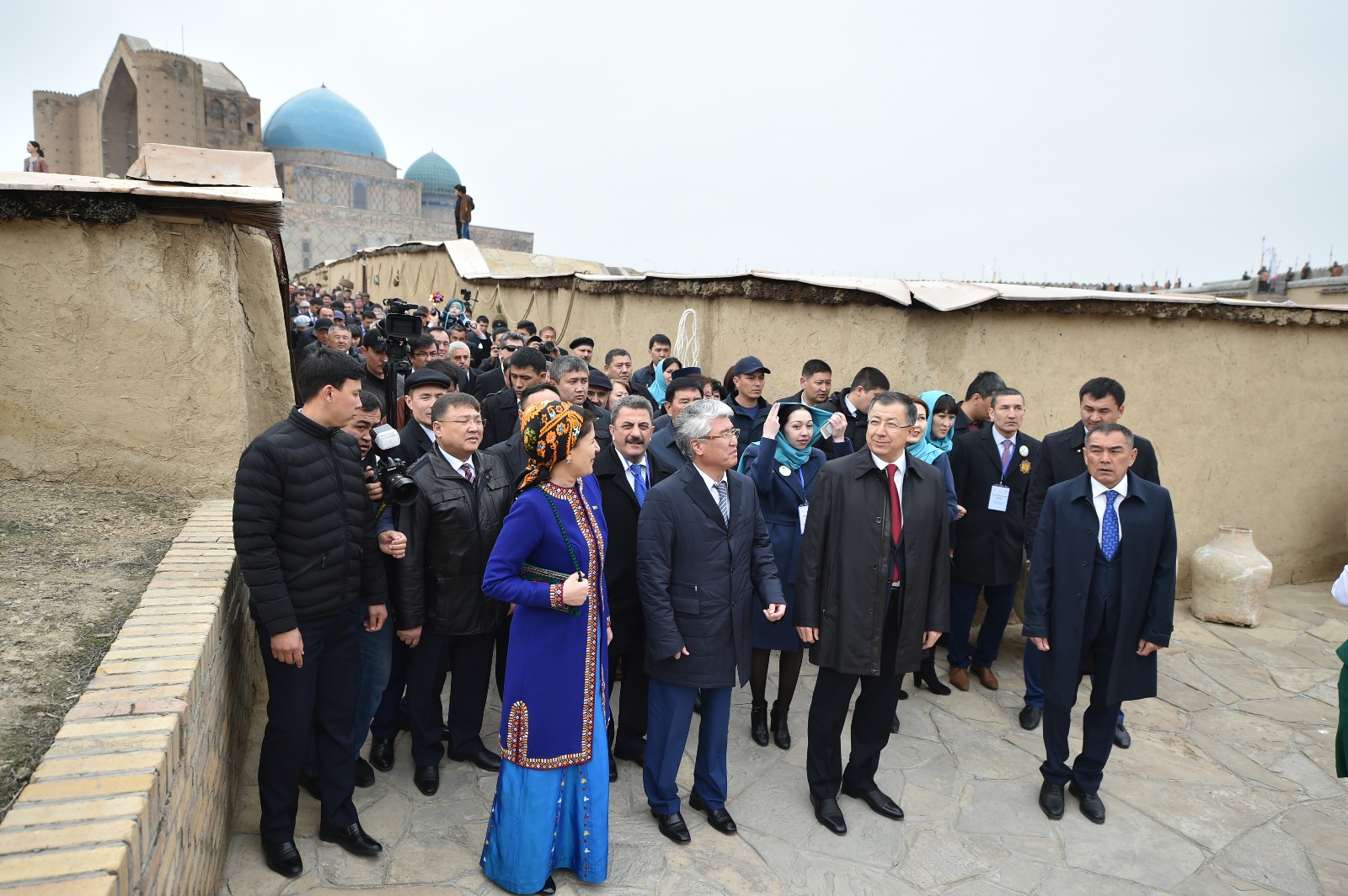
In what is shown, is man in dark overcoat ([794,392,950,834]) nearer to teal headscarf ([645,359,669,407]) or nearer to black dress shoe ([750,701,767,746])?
black dress shoe ([750,701,767,746])

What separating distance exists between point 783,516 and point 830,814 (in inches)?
56.7

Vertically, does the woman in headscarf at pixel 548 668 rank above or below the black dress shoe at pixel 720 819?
above

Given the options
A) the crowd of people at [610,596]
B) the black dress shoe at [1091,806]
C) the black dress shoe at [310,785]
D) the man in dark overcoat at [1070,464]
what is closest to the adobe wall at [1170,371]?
the man in dark overcoat at [1070,464]

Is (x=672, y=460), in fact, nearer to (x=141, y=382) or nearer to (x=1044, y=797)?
(x=1044, y=797)

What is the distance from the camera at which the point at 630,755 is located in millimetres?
4086

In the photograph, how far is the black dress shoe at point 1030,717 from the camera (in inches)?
183

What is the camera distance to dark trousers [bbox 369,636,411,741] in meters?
3.85

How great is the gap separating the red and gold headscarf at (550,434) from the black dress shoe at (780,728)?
2153 millimetres

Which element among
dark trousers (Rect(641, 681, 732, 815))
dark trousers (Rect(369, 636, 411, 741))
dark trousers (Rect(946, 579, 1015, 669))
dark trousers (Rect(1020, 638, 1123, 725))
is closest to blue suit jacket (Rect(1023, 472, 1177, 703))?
dark trousers (Rect(1020, 638, 1123, 725))

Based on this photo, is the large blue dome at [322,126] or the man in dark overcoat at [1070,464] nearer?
the man in dark overcoat at [1070,464]

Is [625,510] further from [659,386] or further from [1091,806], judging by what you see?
[659,386]

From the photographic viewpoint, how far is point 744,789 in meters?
3.85

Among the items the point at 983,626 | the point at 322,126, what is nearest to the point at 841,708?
the point at 983,626

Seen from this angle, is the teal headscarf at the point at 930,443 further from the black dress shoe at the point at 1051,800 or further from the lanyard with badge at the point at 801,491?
the black dress shoe at the point at 1051,800
